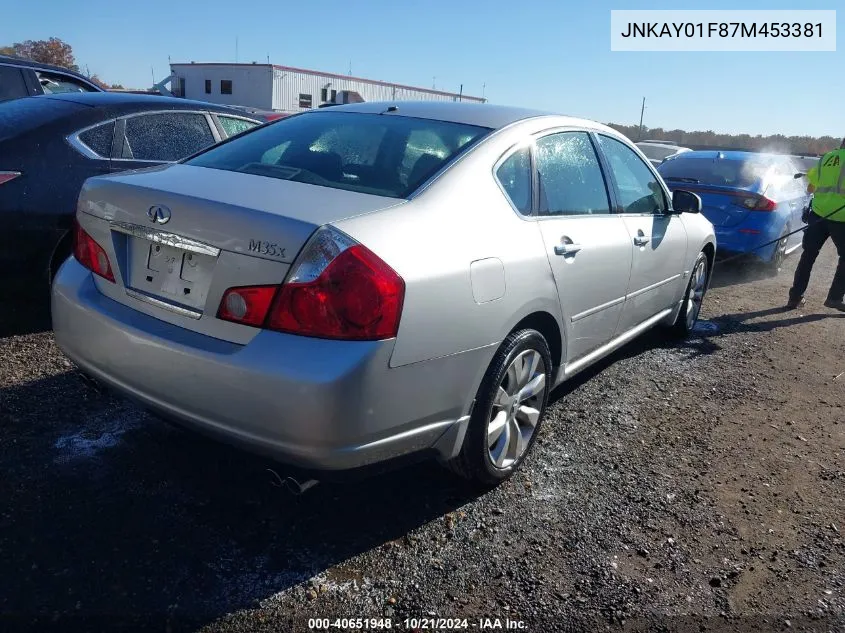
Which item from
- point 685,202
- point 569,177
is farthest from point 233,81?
point 569,177

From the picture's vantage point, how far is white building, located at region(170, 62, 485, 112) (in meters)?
33.2

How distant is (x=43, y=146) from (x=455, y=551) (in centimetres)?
340

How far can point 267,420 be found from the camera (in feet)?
7.34

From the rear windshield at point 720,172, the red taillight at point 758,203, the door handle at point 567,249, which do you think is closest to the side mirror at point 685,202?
the door handle at point 567,249

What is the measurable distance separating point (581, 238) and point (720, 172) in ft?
19.3

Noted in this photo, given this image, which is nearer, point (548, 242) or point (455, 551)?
point (455, 551)

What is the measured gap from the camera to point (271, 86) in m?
32.9

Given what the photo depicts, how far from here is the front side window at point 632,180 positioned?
414cm

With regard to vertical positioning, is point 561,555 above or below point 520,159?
below

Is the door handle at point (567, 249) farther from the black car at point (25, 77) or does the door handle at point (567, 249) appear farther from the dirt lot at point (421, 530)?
the black car at point (25, 77)

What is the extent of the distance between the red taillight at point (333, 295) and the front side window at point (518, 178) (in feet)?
3.29

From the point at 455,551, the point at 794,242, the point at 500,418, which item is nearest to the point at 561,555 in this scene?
the point at 455,551

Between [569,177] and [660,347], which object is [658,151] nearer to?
[660,347]

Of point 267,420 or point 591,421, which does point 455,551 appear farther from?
point 591,421
